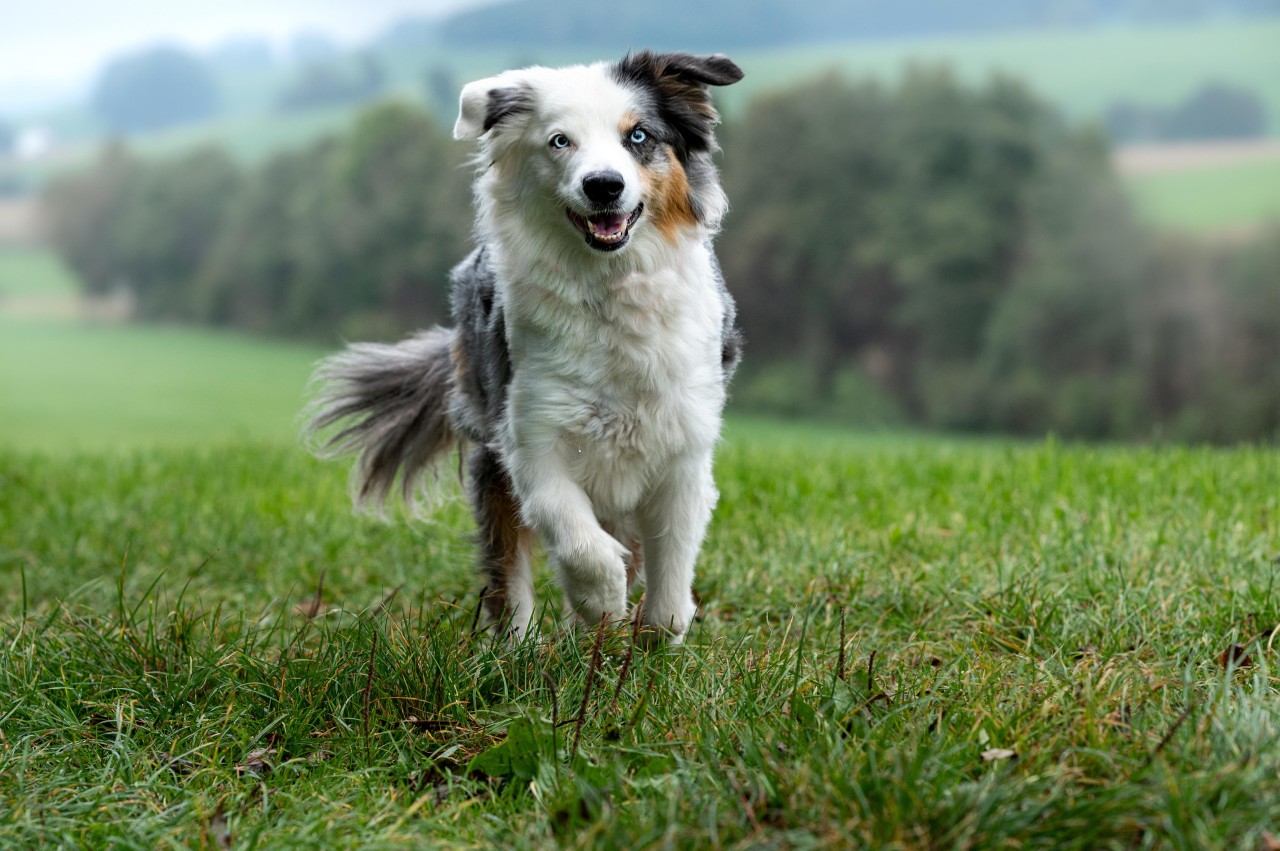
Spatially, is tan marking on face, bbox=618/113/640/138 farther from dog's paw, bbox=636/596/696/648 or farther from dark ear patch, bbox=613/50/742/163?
dog's paw, bbox=636/596/696/648

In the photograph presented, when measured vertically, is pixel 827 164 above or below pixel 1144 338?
Result: above

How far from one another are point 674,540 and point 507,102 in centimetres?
132

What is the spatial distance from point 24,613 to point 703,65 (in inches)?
99.1

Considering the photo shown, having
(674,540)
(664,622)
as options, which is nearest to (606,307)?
(674,540)

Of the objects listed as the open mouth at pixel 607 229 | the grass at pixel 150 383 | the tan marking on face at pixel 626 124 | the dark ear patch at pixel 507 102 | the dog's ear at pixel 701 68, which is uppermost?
the dog's ear at pixel 701 68

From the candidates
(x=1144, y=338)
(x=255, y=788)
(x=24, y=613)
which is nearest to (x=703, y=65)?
(x=255, y=788)

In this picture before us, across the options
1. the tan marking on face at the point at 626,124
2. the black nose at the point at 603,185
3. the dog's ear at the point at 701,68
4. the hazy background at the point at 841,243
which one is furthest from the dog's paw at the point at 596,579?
the hazy background at the point at 841,243

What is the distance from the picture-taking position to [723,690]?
295cm

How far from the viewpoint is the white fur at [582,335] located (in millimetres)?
3303

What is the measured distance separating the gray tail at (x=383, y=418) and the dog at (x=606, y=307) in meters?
0.89

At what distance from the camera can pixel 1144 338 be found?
1142 cm

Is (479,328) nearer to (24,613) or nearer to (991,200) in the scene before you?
(24,613)

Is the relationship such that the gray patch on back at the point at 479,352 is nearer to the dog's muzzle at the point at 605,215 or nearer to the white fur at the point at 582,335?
the white fur at the point at 582,335

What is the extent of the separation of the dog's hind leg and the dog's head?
37.5 inches
